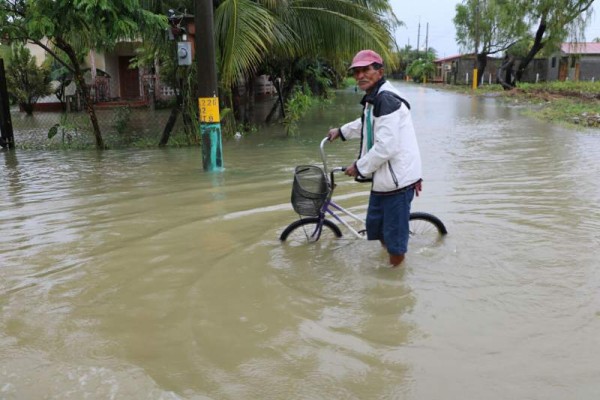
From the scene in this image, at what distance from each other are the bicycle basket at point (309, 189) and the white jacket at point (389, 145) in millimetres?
435

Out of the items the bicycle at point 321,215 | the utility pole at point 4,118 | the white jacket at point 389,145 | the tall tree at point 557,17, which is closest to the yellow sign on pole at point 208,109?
the bicycle at point 321,215

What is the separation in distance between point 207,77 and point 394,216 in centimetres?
495

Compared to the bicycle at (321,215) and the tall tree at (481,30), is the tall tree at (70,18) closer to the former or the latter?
the bicycle at (321,215)

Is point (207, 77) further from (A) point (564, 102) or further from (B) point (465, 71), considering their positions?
(B) point (465, 71)

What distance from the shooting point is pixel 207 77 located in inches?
327

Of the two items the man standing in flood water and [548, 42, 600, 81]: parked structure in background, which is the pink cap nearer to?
the man standing in flood water

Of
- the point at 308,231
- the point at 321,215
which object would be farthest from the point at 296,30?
the point at 321,215

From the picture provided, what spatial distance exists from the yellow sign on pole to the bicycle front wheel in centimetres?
378

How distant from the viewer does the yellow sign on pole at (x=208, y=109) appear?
8.41 metres

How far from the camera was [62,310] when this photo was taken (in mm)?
3895

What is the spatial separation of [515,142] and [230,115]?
258 inches

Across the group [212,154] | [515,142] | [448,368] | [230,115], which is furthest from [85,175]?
[515,142]

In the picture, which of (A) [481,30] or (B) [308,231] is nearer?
(B) [308,231]

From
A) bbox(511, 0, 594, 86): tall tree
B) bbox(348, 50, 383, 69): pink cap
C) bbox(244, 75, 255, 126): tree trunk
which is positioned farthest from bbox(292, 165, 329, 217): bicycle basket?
bbox(511, 0, 594, 86): tall tree
